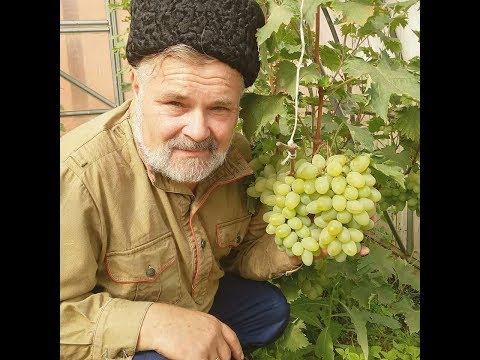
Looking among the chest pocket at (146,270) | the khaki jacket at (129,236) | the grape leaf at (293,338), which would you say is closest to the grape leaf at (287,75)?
the khaki jacket at (129,236)

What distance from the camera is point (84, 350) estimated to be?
1.55 meters

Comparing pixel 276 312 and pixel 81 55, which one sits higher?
pixel 81 55

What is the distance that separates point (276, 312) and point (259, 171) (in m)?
0.77

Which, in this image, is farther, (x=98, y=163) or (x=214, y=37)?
(x=98, y=163)

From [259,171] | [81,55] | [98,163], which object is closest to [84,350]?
[98,163]

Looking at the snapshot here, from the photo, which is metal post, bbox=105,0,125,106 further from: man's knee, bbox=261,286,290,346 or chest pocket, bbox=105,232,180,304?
chest pocket, bbox=105,232,180,304

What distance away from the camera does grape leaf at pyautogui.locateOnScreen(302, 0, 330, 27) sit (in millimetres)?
1467

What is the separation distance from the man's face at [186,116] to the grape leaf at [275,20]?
0.53 ft

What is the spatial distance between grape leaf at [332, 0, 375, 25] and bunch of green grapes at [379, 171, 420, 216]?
0.85 m

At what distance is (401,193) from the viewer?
2.23 m

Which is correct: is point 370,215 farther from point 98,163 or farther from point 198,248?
point 98,163

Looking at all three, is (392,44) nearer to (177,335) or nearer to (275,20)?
(275,20)

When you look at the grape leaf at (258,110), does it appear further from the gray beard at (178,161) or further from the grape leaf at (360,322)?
the grape leaf at (360,322)

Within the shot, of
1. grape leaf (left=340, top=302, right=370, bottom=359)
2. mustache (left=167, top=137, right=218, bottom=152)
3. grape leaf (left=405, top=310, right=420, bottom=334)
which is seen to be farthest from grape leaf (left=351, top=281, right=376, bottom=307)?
mustache (left=167, top=137, right=218, bottom=152)
